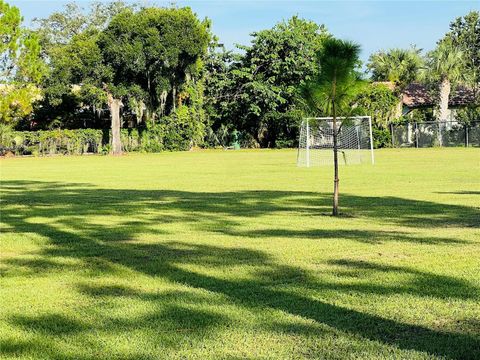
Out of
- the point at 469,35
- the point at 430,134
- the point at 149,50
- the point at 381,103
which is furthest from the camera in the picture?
the point at 469,35

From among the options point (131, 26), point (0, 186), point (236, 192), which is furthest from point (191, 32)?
point (236, 192)

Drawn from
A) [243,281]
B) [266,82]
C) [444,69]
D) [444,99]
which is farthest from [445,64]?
[243,281]

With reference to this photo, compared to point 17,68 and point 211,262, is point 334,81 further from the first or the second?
point 17,68

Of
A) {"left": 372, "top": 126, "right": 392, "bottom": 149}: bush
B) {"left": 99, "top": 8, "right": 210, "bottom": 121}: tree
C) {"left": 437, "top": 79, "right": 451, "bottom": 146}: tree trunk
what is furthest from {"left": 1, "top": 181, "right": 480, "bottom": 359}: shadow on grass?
{"left": 437, "top": 79, "right": 451, "bottom": 146}: tree trunk

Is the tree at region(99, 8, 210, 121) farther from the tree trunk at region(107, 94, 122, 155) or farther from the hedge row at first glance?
the hedge row

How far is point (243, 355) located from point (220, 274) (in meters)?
2.68

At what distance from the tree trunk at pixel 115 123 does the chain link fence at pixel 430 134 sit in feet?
73.7

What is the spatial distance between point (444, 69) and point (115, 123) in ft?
92.4

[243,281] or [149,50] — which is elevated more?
[149,50]

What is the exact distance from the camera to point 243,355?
4.55 metres

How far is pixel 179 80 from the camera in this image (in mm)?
58406

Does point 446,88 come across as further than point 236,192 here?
Yes

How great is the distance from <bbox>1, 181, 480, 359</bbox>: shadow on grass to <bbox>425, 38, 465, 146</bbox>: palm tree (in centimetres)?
4551

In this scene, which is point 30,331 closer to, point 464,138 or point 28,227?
point 28,227
